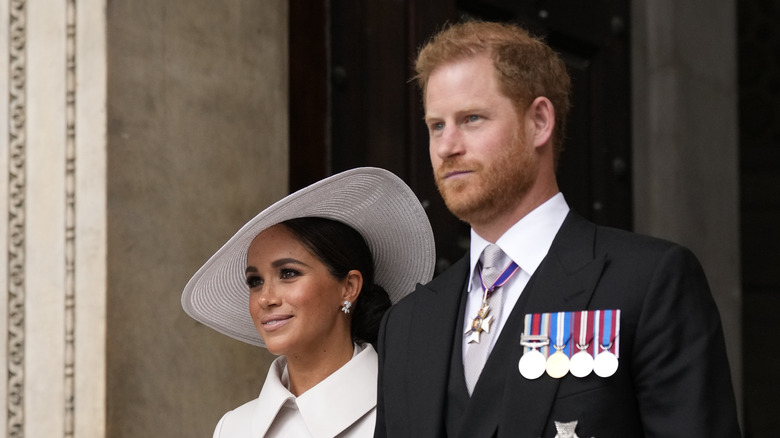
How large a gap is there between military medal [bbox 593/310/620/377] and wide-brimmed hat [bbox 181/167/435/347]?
3.69ft

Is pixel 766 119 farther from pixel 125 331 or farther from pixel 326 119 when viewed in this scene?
pixel 125 331

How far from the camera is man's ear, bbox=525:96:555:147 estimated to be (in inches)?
101

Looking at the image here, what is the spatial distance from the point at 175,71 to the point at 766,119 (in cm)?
590

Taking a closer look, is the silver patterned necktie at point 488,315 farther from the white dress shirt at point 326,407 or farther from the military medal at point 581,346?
the white dress shirt at point 326,407

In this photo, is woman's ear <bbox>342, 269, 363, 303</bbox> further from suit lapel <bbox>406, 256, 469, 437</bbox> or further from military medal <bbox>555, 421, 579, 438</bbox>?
military medal <bbox>555, 421, 579, 438</bbox>

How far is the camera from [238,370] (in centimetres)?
412

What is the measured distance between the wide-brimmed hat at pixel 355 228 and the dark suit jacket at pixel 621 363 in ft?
3.00

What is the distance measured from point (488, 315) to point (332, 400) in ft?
3.00

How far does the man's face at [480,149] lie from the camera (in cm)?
251

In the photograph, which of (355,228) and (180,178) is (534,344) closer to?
(355,228)

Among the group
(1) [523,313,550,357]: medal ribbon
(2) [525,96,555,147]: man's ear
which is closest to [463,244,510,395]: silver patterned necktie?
(1) [523,313,550,357]: medal ribbon

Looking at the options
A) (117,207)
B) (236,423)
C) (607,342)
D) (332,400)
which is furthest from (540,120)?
(117,207)
